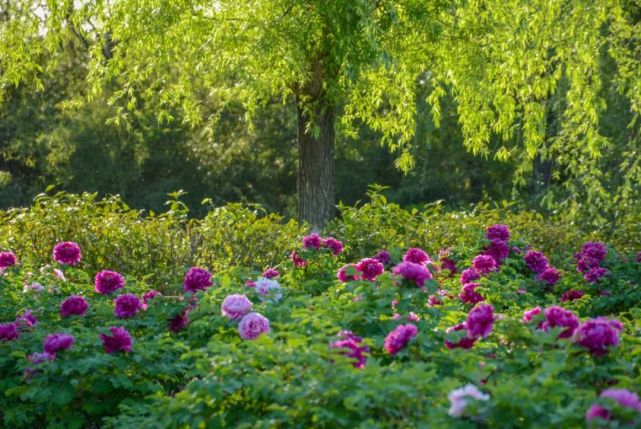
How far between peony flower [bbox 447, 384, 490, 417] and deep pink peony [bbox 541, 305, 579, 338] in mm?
834

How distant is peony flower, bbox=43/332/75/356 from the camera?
427 centimetres

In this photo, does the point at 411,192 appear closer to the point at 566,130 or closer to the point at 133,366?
the point at 566,130

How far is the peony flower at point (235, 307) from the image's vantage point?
4391 mm

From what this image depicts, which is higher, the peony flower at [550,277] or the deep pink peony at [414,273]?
the deep pink peony at [414,273]

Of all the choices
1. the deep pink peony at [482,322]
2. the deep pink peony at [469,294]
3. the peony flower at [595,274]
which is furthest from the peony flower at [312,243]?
the deep pink peony at [482,322]

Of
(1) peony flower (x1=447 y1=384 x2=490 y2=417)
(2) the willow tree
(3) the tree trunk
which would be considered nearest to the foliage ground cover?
(1) peony flower (x1=447 y1=384 x2=490 y2=417)

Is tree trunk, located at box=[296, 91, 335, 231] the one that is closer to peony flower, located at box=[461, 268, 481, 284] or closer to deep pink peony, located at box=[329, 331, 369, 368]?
peony flower, located at box=[461, 268, 481, 284]

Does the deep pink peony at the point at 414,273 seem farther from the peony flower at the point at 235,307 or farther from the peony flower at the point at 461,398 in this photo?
the peony flower at the point at 461,398

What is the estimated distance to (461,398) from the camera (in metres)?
3.09

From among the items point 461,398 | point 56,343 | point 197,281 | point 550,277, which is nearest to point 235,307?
point 197,281

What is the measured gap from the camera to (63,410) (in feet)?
14.5

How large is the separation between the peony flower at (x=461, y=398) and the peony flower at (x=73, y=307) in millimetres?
2512

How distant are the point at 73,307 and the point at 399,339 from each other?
1.93m

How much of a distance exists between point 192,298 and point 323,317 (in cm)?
80
